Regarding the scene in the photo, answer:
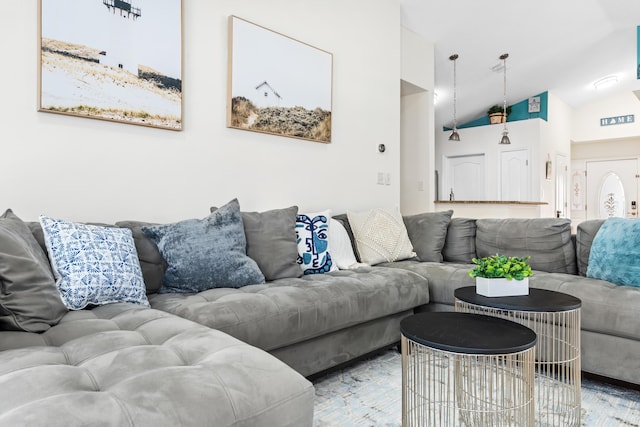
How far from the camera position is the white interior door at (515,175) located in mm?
7652

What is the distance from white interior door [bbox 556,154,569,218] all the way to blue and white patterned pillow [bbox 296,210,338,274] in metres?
7.18

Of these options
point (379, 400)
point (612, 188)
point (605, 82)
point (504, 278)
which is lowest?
point (379, 400)

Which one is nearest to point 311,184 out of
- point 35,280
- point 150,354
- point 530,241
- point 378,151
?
point 378,151

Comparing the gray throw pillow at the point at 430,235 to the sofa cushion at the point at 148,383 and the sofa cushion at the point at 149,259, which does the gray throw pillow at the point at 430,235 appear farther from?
the sofa cushion at the point at 148,383

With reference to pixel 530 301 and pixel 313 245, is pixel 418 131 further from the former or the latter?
pixel 530 301

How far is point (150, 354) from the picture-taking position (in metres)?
1.05

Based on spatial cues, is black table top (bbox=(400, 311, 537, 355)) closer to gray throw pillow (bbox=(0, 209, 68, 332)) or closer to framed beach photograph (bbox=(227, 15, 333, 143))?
gray throw pillow (bbox=(0, 209, 68, 332))

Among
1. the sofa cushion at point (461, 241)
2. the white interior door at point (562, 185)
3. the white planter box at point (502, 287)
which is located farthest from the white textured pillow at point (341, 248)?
the white interior door at point (562, 185)

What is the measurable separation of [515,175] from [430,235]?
518 cm

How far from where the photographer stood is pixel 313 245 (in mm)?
2746

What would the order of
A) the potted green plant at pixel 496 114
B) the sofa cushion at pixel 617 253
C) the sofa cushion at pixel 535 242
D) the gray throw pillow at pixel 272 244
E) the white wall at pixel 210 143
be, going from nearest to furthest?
the white wall at pixel 210 143
the sofa cushion at pixel 617 253
the gray throw pillow at pixel 272 244
the sofa cushion at pixel 535 242
the potted green plant at pixel 496 114

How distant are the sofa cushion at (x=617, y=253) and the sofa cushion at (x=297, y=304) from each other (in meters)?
1.06

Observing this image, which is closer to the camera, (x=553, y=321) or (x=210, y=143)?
(x=553, y=321)

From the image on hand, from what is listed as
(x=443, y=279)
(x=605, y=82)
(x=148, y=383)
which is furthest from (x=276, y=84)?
(x=605, y=82)
